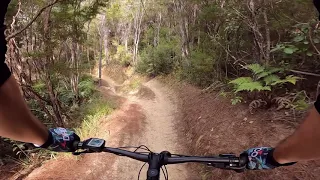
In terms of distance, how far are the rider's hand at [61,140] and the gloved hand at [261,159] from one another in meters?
1.31

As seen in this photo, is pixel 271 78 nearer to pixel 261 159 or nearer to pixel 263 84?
pixel 263 84

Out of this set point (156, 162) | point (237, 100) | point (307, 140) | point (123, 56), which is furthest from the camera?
point (123, 56)

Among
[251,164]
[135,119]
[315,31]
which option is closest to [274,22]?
[315,31]

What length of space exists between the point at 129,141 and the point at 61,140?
19.9 ft

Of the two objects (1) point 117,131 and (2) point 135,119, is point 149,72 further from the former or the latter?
(1) point 117,131

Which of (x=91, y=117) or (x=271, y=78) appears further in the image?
(x=91, y=117)

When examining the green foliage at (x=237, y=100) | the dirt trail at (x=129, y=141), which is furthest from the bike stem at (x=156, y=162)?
the green foliage at (x=237, y=100)

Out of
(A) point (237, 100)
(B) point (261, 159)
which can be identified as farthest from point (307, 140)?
(A) point (237, 100)

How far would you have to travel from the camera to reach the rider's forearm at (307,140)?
2.54 ft

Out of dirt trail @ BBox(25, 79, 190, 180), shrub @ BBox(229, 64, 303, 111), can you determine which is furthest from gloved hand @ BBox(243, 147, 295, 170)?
dirt trail @ BBox(25, 79, 190, 180)

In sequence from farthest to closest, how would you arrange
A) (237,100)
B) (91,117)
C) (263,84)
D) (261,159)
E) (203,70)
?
(203,70) → (91,117) → (237,100) → (263,84) → (261,159)

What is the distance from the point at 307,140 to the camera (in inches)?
32.7

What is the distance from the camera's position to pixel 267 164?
1532 millimetres

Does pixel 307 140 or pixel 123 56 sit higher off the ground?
pixel 307 140
